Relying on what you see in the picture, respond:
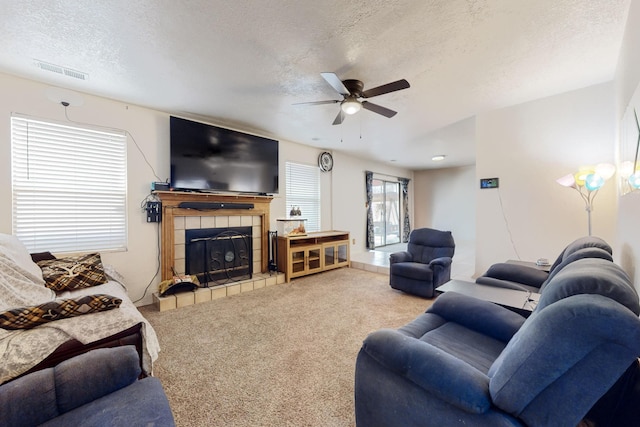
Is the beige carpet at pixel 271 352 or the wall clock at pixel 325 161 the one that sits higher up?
the wall clock at pixel 325 161

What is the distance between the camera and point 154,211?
3.27 meters

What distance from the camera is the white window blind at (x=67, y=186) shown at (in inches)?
102

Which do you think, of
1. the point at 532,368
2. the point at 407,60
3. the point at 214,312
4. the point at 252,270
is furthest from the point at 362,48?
the point at 252,270

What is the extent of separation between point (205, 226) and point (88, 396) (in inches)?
109

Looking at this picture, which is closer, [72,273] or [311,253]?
[72,273]

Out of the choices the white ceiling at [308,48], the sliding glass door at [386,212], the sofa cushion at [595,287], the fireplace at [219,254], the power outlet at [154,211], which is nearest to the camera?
the sofa cushion at [595,287]

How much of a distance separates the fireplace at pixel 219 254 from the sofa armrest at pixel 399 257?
218 centimetres

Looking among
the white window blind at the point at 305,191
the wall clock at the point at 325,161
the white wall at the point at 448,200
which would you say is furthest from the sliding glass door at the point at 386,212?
the white window blind at the point at 305,191

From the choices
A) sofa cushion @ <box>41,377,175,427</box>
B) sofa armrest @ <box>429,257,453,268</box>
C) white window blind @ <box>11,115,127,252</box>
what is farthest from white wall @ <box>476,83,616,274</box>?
white window blind @ <box>11,115,127,252</box>

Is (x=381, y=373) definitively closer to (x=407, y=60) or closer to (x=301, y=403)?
(x=301, y=403)

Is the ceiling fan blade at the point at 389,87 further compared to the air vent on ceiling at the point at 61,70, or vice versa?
the air vent on ceiling at the point at 61,70

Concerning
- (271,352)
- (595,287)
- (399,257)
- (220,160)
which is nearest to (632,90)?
(595,287)

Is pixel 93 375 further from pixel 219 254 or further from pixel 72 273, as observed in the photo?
pixel 219 254

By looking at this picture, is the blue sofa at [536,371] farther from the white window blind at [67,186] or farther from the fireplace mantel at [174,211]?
the white window blind at [67,186]
